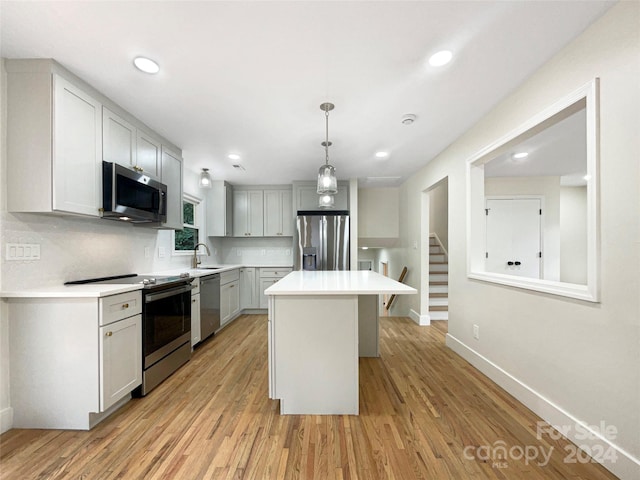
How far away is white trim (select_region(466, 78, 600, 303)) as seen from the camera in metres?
1.53

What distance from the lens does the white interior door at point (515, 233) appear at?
182 inches

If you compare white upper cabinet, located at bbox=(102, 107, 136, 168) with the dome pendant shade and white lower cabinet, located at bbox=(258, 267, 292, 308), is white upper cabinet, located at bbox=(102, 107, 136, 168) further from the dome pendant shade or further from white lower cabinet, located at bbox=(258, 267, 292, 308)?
white lower cabinet, located at bbox=(258, 267, 292, 308)

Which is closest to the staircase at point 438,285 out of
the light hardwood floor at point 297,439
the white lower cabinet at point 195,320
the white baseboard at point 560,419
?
the white baseboard at point 560,419

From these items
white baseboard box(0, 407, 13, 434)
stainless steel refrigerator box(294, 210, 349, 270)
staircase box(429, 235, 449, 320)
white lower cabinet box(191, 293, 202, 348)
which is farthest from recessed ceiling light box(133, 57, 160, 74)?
staircase box(429, 235, 449, 320)

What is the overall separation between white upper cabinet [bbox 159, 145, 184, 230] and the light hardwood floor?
1.74 metres

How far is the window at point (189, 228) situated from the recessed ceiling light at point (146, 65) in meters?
2.37

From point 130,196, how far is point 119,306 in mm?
981

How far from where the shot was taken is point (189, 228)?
4.55 m

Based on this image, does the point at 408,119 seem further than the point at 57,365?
Yes

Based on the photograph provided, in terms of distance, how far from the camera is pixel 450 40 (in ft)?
5.33

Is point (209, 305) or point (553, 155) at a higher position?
point (553, 155)

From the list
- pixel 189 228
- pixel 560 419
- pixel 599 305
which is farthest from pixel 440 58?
pixel 189 228

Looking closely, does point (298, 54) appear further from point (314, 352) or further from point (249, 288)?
point (249, 288)

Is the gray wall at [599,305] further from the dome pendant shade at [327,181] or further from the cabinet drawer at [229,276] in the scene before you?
the cabinet drawer at [229,276]
